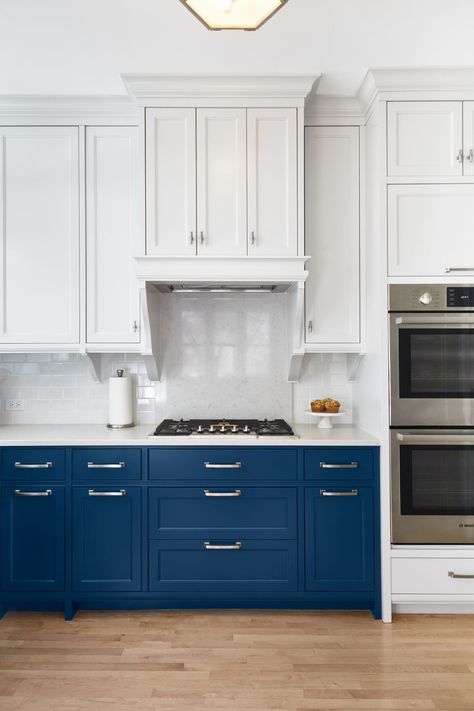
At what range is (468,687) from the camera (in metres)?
2.18

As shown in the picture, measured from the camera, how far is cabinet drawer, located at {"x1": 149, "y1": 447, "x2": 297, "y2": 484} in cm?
274

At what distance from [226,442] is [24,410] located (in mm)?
1452

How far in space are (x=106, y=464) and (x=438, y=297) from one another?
1961 mm

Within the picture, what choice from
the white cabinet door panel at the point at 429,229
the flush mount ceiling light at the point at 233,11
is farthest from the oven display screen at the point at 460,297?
the flush mount ceiling light at the point at 233,11

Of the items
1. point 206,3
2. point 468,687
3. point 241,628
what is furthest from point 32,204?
point 468,687

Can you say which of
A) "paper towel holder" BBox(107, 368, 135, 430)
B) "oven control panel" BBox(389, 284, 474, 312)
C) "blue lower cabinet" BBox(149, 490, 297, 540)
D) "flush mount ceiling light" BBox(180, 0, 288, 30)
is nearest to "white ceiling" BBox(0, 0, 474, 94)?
"flush mount ceiling light" BBox(180, 0, 288, 30)

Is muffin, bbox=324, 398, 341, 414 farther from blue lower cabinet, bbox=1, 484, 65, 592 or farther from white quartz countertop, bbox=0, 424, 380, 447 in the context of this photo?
blue lower cabinet, bbox=1, 484, 65, 592

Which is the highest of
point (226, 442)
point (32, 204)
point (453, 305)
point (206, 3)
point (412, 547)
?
point (206, 3)

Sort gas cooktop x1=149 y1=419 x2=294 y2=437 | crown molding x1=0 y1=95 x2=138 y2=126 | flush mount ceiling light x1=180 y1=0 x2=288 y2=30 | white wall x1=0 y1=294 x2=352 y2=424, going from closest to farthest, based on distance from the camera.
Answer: flush mount ceiling light x1=180 y1=0 x2=288 y2=30
gas cooktop x1=149 y1=419 x2=294 y2=437
crown molding x1=0 y1=95 x2=138 y2=126
white wall x1=0 y1=294 x2=352 y2=424

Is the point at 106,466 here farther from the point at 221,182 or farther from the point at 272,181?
the point at 272,181

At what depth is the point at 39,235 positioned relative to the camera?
2.99 meters

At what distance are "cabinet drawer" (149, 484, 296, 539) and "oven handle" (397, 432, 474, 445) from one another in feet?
2.15

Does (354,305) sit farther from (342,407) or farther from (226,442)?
(226,442)

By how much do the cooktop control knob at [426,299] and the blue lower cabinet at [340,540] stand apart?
1.02 meters
